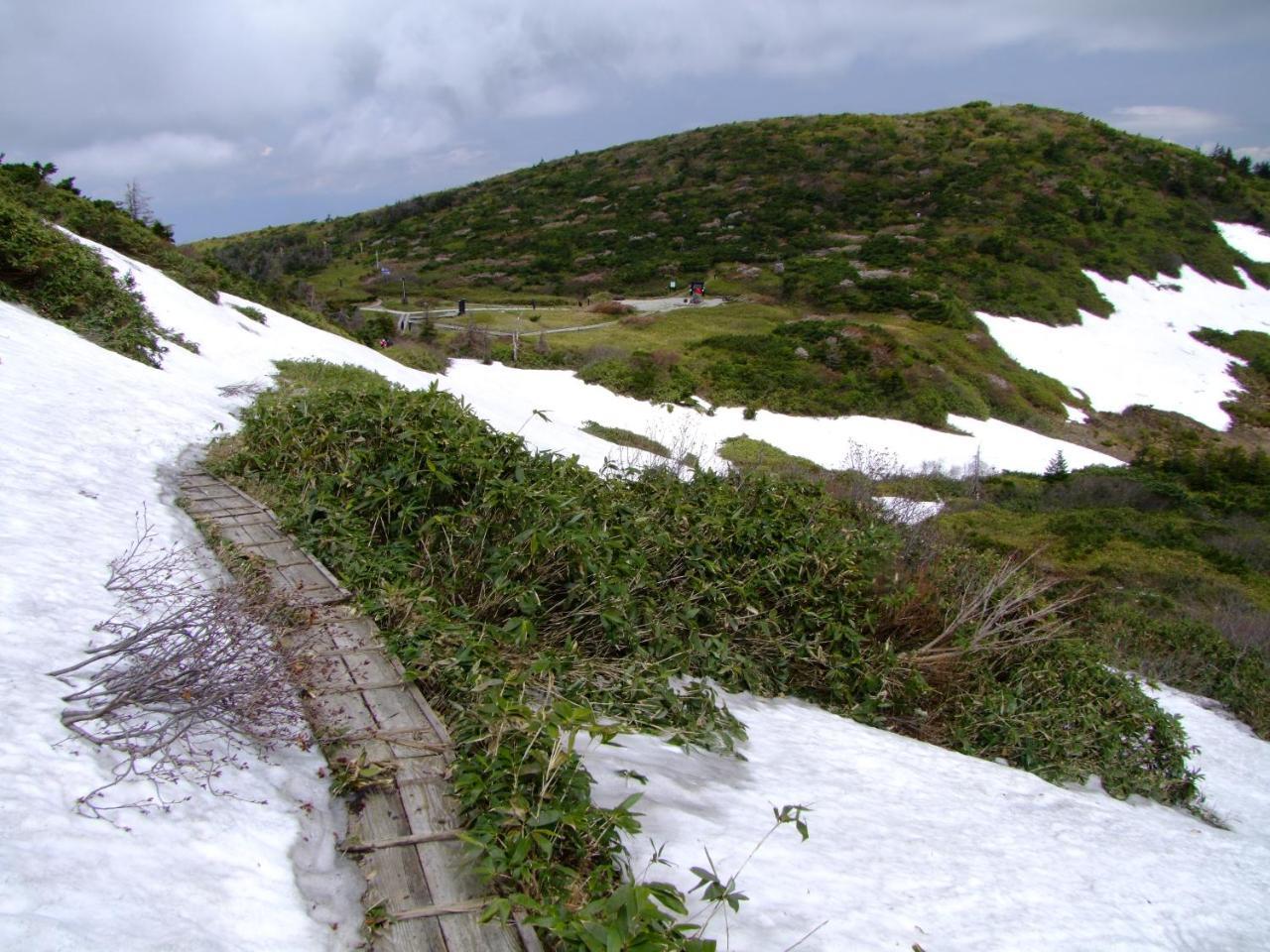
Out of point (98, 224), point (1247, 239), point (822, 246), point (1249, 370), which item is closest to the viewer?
point (98, 224)

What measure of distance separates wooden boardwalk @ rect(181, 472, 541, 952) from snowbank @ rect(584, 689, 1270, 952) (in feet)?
2.07

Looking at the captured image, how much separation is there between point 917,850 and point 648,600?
2199mm

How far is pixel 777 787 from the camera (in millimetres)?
3963

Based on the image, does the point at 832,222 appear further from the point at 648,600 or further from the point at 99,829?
the point at 99,829

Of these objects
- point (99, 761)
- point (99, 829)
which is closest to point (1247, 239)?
point (99, 761)

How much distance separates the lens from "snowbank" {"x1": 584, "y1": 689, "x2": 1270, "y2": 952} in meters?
2.99

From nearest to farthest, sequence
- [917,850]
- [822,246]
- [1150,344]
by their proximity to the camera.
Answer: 1. [917,850]
2. [1150,344]
3. [822,246]

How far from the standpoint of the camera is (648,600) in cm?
525

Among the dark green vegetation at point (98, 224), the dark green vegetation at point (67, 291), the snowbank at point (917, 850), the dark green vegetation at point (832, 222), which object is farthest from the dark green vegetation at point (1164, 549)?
the dark green vegetation at point (832, 222)

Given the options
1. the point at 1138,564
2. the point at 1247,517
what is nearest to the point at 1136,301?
the point at 1247,517

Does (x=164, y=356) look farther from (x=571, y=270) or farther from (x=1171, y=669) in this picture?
(x=571, y=270)

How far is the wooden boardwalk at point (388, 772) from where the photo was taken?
8.16ft

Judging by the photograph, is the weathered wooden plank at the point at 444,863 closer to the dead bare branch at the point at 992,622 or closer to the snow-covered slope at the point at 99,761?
the snow-covered slope at the point at 99,761

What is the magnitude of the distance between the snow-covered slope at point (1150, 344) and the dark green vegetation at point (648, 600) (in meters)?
34.9
